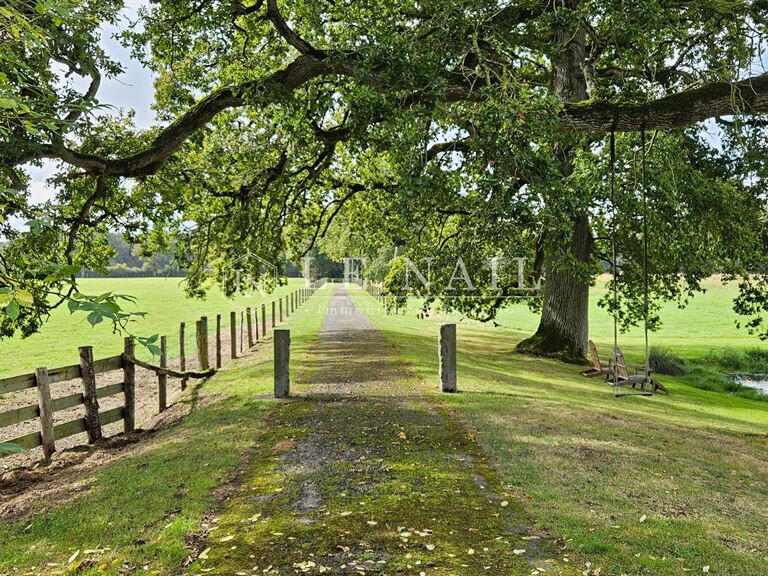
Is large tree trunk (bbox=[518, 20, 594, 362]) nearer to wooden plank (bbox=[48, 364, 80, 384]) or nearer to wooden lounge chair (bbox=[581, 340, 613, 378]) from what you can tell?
wooden lounge chair (bbox=[581, 340, 613, 378])

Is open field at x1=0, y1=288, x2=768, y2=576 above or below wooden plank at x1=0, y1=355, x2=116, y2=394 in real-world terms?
below

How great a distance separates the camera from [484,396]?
11008 millimetres

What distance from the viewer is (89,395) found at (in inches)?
374

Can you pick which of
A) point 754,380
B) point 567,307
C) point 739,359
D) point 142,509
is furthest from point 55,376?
point 739,359

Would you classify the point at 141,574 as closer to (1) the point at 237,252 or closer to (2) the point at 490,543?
(2) the point at 490,543

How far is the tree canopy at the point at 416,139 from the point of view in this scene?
6.95 metres

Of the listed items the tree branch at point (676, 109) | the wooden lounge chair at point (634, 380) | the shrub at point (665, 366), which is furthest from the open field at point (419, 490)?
the shrub at point (665, 366)

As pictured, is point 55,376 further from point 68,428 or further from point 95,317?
point 95,317

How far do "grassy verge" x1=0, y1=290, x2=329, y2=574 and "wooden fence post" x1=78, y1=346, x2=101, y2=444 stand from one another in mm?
1061

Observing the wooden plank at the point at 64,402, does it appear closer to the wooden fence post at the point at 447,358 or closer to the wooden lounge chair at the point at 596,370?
the wooden fence post at the point at 447,358

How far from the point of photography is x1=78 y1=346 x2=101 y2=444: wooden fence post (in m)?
9.43

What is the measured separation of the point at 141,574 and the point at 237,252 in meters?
14.9

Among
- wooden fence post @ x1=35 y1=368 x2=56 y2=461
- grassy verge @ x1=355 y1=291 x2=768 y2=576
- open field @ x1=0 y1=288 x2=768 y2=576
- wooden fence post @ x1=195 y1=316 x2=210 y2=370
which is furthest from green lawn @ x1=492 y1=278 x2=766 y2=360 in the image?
wooden fence post @ x1=35 y1=368 x2=56 y2=461

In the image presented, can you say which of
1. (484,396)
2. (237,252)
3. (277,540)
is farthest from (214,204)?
(277,540)
